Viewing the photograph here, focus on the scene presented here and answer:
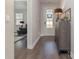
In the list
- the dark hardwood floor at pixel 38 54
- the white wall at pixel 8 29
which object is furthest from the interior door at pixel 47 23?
the white wall at pixel 8 29

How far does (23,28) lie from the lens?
11555mm

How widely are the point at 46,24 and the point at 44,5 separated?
1522mm

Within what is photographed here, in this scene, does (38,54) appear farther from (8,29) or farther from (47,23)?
(47,23)

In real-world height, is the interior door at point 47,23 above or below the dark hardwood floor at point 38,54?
above

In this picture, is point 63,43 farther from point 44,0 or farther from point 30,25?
point 44,0

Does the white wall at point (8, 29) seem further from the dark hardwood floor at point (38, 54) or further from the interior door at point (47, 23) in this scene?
the interior door at point (47, 23)

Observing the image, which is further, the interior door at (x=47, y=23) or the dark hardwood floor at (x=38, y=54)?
the interior door at (x=47, y=23)

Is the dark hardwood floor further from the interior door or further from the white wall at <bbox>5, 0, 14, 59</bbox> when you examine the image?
the interior door

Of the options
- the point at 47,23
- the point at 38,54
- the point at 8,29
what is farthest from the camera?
the point at 47,23

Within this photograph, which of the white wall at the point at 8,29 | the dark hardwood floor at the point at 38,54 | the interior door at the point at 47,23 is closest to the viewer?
the white wall at the point at 8,29

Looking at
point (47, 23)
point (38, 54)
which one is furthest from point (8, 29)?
point (47, 23)
